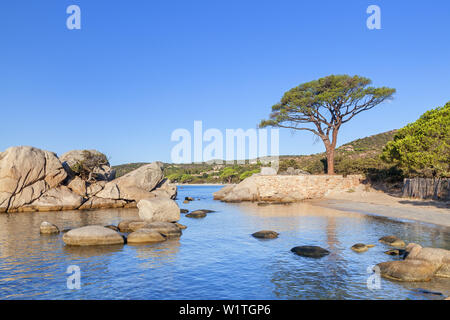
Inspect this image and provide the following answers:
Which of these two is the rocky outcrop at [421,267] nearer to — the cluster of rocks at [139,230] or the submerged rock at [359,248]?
the submerged rock at [359,248]

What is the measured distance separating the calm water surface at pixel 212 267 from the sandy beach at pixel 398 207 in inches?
142

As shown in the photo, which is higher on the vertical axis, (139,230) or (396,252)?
(139,230)

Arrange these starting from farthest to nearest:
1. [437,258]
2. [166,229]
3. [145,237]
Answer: [166,229], [145,237], [437,258]

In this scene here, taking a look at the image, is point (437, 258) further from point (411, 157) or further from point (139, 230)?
point (411, 157)

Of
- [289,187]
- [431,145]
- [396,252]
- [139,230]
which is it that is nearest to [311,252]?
[396,252]

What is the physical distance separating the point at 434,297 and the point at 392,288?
1023mm

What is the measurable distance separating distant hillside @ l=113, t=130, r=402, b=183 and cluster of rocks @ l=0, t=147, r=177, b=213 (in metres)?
25.4

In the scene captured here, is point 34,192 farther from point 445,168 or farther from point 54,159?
point 445,168

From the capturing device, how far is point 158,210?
66.7ft

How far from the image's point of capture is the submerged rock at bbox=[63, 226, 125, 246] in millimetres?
14711

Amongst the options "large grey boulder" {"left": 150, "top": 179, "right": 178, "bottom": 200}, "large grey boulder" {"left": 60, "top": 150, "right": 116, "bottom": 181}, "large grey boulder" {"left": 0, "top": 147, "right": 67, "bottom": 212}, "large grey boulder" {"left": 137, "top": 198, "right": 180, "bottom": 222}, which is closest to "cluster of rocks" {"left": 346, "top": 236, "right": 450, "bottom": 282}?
"large grey boulder" {"left": 137, "top": 198, "right": 180, "bottom": 222}

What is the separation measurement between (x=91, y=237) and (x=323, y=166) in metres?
41.9

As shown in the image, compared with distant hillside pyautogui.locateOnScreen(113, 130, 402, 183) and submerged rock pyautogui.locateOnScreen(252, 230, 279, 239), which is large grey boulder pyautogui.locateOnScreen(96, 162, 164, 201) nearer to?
submerged rock pyautogui.locateOnScreen(252, 230, 279, 239)
